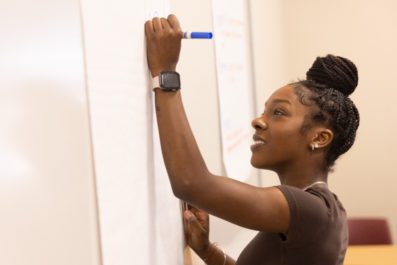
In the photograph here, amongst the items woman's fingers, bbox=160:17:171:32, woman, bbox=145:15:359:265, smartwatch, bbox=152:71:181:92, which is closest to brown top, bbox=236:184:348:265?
woman, bbox=145:15:359:265

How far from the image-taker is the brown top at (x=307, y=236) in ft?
3.31

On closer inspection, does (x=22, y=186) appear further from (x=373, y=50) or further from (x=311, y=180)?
(x=373, y=50)

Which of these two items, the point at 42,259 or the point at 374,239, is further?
the point at 374,239

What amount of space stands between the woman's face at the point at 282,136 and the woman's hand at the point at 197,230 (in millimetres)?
257

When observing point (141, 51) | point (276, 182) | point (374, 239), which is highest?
point (141, 51)

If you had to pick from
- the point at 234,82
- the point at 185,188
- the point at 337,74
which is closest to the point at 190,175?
the point at 185,188

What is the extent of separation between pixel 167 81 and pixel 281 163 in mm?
396

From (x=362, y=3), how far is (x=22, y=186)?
10.6 ft

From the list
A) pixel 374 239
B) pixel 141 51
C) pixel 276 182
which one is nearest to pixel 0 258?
pixel 141 51

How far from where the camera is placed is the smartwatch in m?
0.99

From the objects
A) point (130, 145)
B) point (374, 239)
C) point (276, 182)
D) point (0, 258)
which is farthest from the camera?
point (374, 239)

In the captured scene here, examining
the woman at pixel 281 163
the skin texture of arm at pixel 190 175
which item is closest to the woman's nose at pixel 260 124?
the woman at pixel 281 163

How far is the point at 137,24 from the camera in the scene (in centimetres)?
98

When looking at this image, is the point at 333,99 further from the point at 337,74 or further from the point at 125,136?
the point at 125,136
